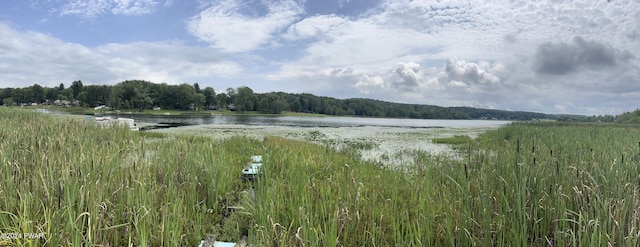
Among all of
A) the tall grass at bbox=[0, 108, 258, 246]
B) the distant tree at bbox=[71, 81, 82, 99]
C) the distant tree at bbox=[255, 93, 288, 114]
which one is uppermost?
the distant tree at bbox=[71, 81, 82, 99]

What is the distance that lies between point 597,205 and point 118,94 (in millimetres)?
111699

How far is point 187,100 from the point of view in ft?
342

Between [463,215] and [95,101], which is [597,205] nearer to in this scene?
[463,215]

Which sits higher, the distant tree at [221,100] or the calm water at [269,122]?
the distant tree at [221,100]

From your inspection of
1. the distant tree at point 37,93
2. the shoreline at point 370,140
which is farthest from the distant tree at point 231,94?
the shoreline at point 370,140

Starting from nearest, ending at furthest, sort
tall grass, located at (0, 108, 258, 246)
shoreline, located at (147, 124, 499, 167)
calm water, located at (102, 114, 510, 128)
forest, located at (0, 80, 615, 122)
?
tall grass, located at (0, 108, 258, 246)
shoreline, located at (147, 124, 499, 167)
calm water, located at (102, 114, 510, 128)
forest, located at (0, 80, 615, 122)

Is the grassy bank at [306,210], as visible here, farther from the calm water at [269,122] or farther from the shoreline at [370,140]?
the calm water at [269,122]

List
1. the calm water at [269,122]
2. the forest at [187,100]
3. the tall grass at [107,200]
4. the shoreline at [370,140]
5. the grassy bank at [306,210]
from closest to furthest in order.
Answer: 1. the grassy bank at [306,210]
2. the tall grass at [107,200]
3. the shoreline at [370,140]
4. the calm water at [269,122]
5. the forest at [187,100]

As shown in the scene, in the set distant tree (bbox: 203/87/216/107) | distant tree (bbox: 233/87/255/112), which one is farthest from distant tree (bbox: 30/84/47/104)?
distant tree (bbox: 233/87/255/112)

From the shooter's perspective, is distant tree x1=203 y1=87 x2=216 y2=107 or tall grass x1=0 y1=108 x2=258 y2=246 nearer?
tall grass x1=0 y1=108 x2=258 y2=246

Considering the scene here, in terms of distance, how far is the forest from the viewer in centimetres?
9956

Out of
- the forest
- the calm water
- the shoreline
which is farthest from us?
the forest

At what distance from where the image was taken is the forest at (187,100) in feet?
327

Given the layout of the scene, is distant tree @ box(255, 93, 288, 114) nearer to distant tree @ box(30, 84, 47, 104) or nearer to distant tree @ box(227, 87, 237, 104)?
distant tree @ box(227, 87, 237, 104)
